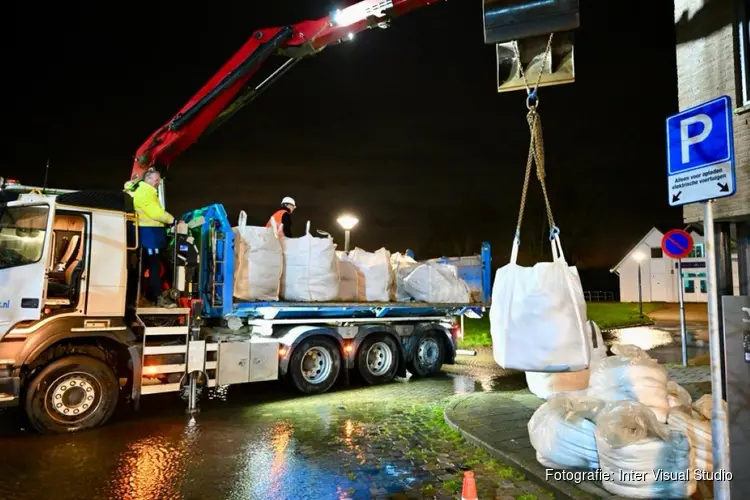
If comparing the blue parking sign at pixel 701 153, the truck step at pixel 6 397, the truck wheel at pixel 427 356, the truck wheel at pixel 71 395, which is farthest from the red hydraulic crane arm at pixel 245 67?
the blue parking sign at pixel 701 153

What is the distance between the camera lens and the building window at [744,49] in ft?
20.1

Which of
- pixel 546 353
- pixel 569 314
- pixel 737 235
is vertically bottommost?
pixel 546 353

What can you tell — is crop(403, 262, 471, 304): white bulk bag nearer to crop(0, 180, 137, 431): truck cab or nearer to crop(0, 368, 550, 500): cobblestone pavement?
crop(0, 368, 550, 500): cobblestone pavement

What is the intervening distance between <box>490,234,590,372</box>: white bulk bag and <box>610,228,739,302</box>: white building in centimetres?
4629

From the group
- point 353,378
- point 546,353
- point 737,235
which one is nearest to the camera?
point 546,353

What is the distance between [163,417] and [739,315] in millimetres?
6982

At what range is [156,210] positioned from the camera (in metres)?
7.94

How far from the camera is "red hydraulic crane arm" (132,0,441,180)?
9.46m

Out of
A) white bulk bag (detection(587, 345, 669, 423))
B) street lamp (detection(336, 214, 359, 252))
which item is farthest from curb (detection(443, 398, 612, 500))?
street lamp (detection(336, 214, 359, 252))

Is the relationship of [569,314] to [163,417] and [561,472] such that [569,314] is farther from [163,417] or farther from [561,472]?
[163,417]

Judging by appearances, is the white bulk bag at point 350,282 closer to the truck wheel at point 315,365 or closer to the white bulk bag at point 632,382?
the truck wheel at point 315,365

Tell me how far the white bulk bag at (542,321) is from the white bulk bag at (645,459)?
37.1 inches

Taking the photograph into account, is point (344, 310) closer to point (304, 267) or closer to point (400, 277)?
point (304, 267)

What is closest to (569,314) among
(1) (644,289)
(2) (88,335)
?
(2) (88,335)
